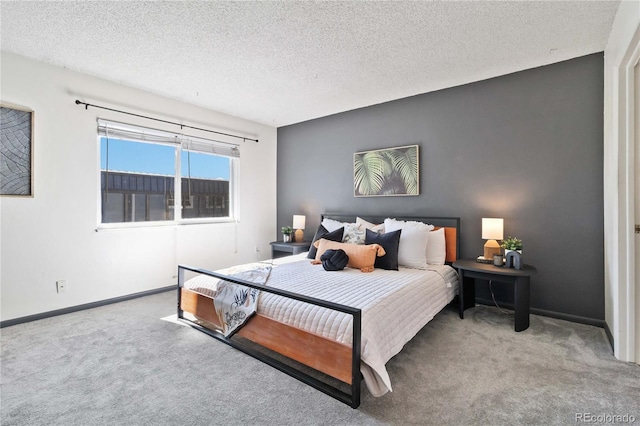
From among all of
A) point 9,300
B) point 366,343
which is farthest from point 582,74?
point 9,300

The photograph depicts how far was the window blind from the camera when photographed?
3.51 meters

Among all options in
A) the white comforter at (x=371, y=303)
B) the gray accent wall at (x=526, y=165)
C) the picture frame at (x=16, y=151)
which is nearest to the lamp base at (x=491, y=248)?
the gray accent wall at (x=526, y=165)

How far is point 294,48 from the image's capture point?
274 centimetres

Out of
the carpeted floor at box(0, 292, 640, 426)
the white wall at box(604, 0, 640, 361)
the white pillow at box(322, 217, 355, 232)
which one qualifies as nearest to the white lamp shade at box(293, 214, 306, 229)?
the white pillow at box(322, 217, 355, 232)

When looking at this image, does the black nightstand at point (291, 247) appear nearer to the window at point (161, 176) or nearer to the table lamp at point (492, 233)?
the window at point (161, 176)

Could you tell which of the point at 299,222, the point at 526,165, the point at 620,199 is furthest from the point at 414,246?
the point at 299,222

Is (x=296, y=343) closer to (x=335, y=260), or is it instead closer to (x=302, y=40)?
(x=335, y=260)

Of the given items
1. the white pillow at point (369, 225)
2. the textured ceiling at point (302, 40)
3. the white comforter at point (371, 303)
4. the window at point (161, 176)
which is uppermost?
the textured ceiling at point (302, 40)

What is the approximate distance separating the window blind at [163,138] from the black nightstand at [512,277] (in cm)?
359

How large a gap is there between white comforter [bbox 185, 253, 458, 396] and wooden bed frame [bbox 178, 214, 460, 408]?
0.06m

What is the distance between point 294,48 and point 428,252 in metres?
2.52

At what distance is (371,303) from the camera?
6.61 ft

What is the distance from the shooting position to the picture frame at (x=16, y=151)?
110 inches

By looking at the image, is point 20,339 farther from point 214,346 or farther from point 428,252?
point 428,252
